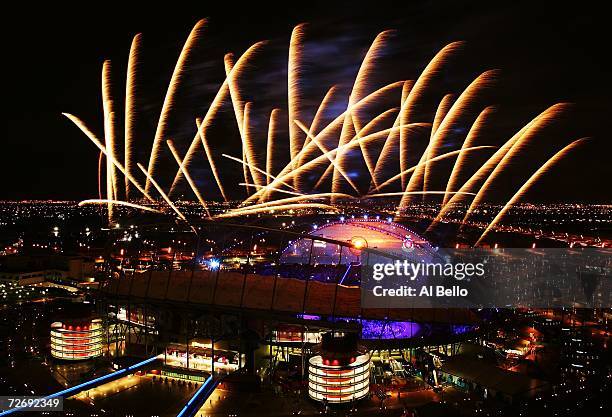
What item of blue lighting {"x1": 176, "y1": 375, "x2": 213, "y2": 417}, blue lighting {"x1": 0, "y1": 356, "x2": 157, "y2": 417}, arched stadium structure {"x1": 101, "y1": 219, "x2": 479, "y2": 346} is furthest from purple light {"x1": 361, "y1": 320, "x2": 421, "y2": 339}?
blue lighting {"x1": 0, "y1": 356, "x2": 157, "y2": 417}

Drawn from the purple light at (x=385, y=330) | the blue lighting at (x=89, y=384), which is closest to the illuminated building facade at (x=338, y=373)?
the purple light at (x=385, y=330)

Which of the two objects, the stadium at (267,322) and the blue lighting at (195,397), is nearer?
the blue lighting at (195,397)

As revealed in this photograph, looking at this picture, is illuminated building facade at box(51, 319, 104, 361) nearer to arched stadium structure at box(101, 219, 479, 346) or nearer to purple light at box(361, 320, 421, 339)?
arched stadium structure at box(101, 219, 479, 346)

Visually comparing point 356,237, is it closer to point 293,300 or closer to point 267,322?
point 293,300

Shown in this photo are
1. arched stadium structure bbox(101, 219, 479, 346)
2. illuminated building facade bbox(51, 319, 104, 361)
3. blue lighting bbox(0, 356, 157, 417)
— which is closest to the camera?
blue lighting bbox(0, 356, 157, 417)

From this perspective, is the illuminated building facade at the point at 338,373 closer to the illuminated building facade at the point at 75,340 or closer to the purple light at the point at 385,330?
the purple light at the point at 385,330

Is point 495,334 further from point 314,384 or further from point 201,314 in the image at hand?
point 201,314
